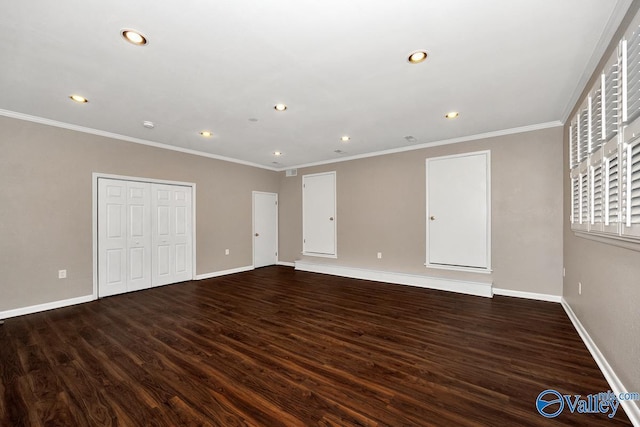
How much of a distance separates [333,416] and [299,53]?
2.75m

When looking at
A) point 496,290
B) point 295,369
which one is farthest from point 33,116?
point 496,290

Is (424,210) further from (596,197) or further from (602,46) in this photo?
(602,46)

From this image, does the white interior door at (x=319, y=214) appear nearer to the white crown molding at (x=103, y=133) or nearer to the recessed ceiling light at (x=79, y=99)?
the white crown molding at (x=103, y=133)

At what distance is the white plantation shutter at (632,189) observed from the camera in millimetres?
1460

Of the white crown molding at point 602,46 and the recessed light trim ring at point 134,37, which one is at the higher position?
the recessed light trim ring at point 134,37

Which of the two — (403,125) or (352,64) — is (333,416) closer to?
(352,64)

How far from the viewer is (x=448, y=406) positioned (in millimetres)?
1771

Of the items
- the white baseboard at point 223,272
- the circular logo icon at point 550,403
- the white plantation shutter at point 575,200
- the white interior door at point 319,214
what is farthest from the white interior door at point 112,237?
the white plantation shutter at point 575,200

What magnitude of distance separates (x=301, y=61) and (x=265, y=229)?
16.8 feet

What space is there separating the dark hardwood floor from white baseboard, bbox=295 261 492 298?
0.41 meters

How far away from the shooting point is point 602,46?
210cm

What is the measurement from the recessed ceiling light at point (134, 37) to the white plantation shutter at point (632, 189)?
131 inches

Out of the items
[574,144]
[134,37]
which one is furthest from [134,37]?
[574,144]

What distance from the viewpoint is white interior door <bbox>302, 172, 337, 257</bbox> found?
20.6 ft
